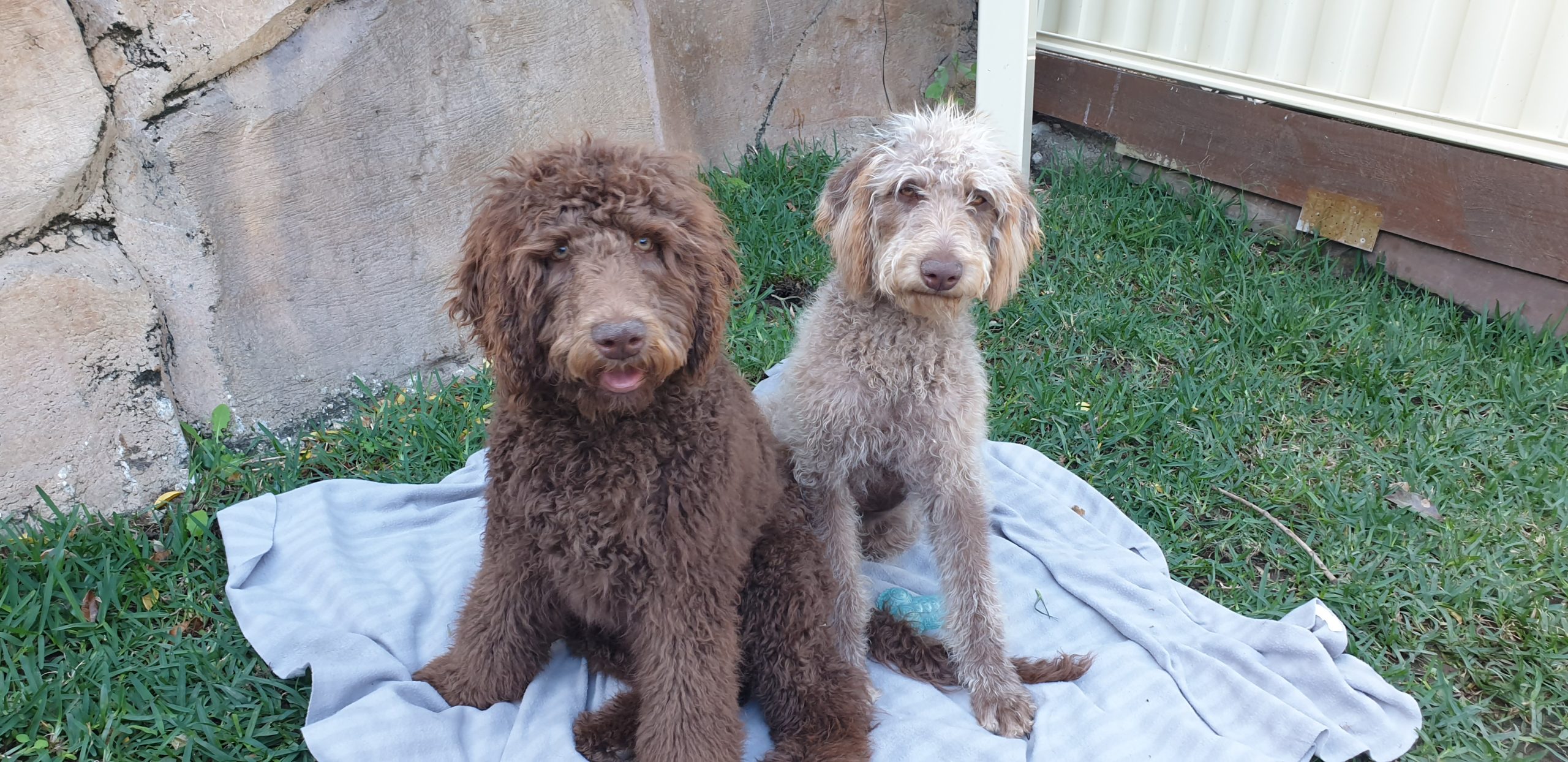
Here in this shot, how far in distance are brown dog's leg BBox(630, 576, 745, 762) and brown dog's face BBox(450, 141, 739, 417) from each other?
48 centimetres

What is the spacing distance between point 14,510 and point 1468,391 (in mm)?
5518

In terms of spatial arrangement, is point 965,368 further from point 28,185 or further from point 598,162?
point 28,185

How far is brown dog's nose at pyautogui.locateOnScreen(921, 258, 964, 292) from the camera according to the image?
259 cm

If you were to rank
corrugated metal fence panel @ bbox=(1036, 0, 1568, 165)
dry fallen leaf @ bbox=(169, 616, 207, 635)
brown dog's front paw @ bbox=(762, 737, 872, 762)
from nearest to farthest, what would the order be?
brown dog's front paw @ bbox=(762, 737, 872, 762)
dry fallen leaf @ bbox=(169, 616, 207, 635)
corrugated metal fence panel @ bbox=(1036, 0, 1568, 165)

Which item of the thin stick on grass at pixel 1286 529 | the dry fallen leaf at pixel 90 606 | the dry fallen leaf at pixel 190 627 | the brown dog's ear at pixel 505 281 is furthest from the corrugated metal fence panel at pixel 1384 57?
the dry fallen leaf at pixel 90 606

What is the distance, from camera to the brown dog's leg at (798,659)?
2.60 meters

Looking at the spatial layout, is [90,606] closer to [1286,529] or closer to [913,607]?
[913,607]

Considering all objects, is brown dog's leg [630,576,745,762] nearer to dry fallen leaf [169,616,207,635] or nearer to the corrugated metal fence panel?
dry fallen leaf [169,616,207,635]

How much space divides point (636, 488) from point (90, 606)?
204 centimetres

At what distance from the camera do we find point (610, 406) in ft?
7.16

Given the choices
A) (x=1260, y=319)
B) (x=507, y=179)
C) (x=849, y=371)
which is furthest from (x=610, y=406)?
(x=1260, y=319)

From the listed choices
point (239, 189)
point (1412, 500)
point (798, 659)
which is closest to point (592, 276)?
point (798, 659)

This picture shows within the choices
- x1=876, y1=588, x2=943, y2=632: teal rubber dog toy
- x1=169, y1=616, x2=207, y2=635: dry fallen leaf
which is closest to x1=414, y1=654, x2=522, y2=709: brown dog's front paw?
x1=169, y1=616, x2=207, y2=635: dry fallen leaf

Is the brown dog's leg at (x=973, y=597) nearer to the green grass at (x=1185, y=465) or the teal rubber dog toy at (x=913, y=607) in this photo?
the teal rubber dog toy at (x=913, y=607)
